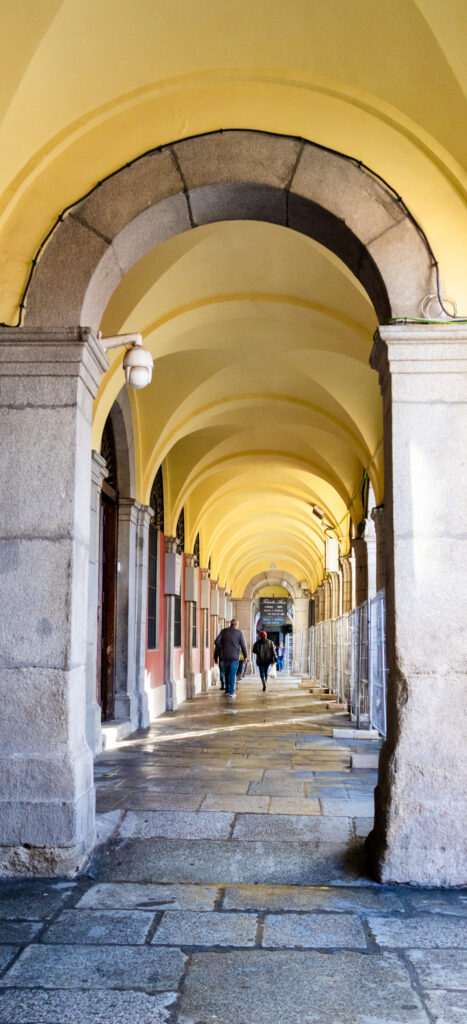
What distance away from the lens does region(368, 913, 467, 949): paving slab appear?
2953mm

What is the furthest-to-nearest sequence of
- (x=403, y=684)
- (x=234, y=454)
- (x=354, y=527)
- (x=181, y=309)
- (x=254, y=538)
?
(x=254, y=538), (x=234, y=454), (x=354, y=527), (x=181, y=309), (x=403, y=684)

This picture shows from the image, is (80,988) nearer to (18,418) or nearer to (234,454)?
(18,418)

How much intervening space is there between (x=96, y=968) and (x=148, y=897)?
2.48 ft

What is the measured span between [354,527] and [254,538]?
613 inches

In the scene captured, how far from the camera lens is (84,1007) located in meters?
2.45

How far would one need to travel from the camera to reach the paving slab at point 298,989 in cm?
241

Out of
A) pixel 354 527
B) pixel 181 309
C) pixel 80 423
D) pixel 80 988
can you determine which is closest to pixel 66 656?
pixel 80 423

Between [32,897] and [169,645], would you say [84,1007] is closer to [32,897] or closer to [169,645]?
[32,897]

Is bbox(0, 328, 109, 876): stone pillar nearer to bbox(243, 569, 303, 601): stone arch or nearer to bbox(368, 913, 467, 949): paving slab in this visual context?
bbox(368, 913, 467, 949): paving slab

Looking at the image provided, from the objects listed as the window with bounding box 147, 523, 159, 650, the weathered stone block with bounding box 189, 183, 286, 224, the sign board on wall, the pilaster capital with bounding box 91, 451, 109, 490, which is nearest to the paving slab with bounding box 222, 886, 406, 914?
the weathered stone block with bounding box 189, 183, 286, 224

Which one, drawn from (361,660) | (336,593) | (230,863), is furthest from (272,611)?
(230,863)

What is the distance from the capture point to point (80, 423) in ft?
13.9

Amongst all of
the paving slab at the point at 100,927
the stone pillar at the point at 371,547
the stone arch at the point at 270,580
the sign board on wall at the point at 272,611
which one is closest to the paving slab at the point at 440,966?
the paving slab at the point at 100,927

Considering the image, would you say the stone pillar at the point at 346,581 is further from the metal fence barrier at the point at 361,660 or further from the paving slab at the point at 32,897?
the paving slab at the point at 32,897
